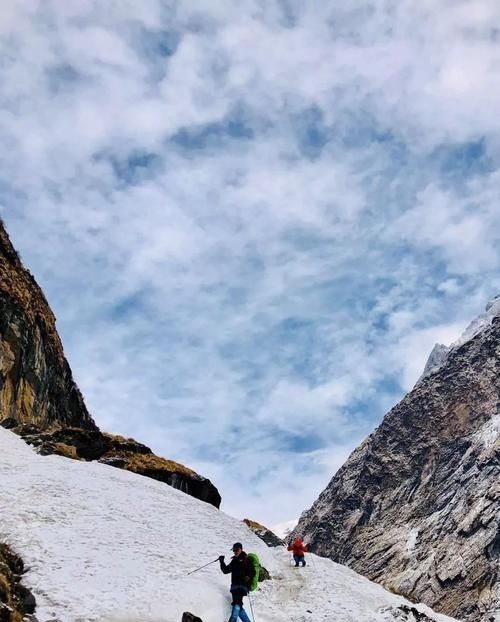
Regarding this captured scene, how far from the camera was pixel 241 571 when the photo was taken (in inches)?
830

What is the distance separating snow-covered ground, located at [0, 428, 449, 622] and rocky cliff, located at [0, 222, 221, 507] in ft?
22.5

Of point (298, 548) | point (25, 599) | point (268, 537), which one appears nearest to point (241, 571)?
point (25, 599)

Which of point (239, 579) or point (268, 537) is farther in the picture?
point (268, 537)

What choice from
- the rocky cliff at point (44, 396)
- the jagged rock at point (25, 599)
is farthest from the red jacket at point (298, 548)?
the jagged rock at point (25, 599)

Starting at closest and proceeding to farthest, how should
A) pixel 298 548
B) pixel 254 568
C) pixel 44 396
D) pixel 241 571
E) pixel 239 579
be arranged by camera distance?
pixel 239 579 → pixel 241 571 → pixel 254 568 → pixel 298 548 → pixel 44 396

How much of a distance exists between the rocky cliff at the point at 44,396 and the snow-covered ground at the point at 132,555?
687cm

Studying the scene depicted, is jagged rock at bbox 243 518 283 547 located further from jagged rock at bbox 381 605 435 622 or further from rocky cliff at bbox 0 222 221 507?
jagged rock at bbox 381 605 435 622

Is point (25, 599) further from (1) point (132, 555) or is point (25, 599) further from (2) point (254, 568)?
(2) point (254, 568)

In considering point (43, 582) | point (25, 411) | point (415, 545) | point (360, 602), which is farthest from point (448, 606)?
point (43, 582)

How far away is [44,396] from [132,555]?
110ft

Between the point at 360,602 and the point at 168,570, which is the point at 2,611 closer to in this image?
the point at 168,570

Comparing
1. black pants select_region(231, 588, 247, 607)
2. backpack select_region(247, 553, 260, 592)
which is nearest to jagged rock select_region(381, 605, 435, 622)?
backpack select_region(247, 553, 260, 592)

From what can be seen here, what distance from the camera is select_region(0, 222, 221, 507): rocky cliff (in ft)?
134

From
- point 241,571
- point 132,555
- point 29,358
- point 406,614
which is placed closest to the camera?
point 241,571
